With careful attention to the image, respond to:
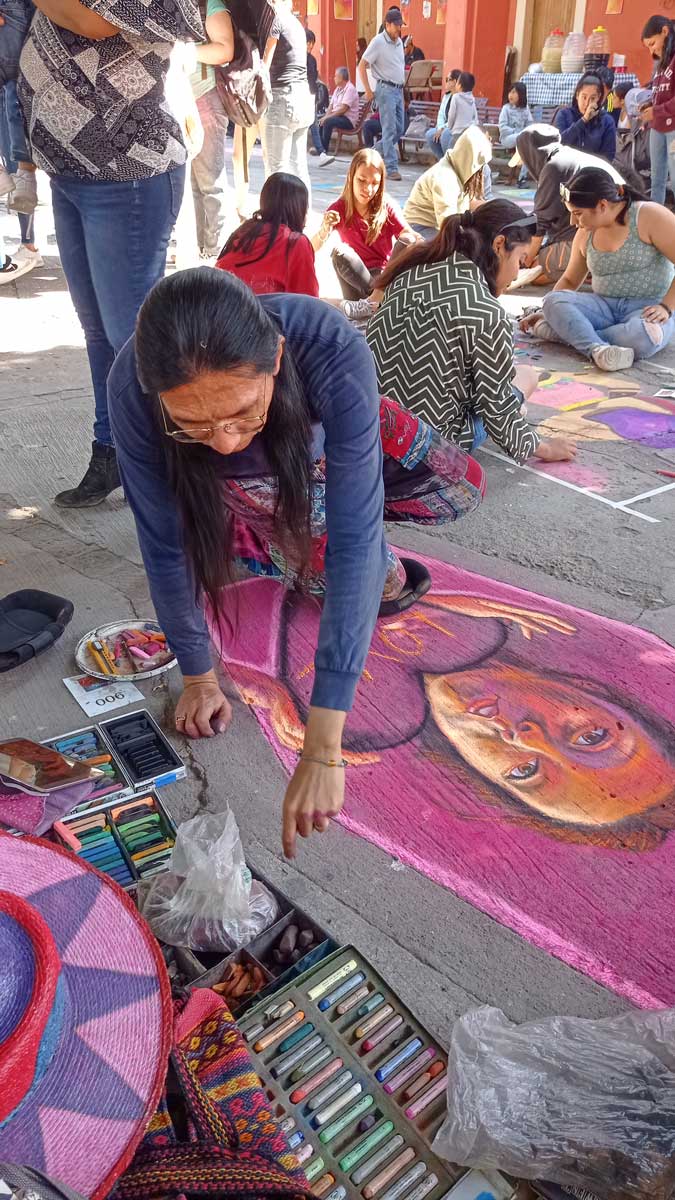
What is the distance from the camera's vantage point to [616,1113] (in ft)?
4.15

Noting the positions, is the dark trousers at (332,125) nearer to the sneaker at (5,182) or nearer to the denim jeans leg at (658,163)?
the denim jeans leg at (658,163)

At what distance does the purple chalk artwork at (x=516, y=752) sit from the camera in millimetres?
1739

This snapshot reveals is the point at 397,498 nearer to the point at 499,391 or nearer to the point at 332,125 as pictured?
the point at 499,391

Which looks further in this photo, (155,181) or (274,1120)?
(155,181)

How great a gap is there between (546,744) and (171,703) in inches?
37.1

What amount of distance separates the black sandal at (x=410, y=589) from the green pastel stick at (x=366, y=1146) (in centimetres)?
148

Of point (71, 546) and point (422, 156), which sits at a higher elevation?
point (422, 156)

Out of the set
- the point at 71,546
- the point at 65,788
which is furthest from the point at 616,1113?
the point at 71,546

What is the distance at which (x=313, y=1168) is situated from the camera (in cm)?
125

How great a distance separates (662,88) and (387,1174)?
7699 millimetres

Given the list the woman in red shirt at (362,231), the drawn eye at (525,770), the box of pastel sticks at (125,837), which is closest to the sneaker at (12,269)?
the woman in red shirt at (362,231)

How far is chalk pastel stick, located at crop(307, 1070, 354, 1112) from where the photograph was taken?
130cm

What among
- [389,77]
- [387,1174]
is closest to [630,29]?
[389,77]

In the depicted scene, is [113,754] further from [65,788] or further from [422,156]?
[422,156]
